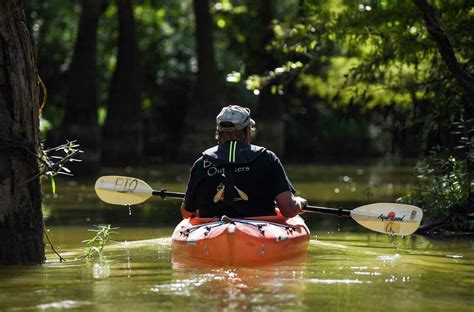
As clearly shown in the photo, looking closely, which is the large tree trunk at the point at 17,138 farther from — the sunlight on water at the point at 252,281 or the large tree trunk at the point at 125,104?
the large tree trunk at the point at 125,104

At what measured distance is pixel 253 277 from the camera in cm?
895

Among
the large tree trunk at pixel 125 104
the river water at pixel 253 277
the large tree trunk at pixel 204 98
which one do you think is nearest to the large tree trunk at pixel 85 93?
the large tree trunk at pixel 125 104

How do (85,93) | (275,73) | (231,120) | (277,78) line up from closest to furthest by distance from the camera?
(231,120), (275,73), (277,78), (85,93)

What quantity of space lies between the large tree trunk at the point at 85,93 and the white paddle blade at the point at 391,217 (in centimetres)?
1633

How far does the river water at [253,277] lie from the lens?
25.5 feet

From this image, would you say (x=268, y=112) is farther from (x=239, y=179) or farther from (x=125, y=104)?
(x=239, y=179)

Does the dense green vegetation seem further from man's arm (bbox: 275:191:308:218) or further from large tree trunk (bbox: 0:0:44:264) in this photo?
large tree trunk (bbox: 0:0:44:264)

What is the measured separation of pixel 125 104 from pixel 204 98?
2359 mm

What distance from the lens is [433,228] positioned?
13.1 meters

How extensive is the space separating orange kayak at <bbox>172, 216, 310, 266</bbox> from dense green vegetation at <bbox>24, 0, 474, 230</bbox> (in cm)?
309

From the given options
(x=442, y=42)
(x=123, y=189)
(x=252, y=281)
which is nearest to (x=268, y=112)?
(x=442, y=42)

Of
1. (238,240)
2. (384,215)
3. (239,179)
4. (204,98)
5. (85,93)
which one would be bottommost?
(238,240)

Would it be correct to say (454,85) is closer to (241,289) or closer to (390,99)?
(390,99)

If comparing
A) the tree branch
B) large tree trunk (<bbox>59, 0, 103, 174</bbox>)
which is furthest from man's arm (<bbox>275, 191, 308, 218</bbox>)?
large tree trunk (<bbox>59, 0, 103, 174</bbox>)
